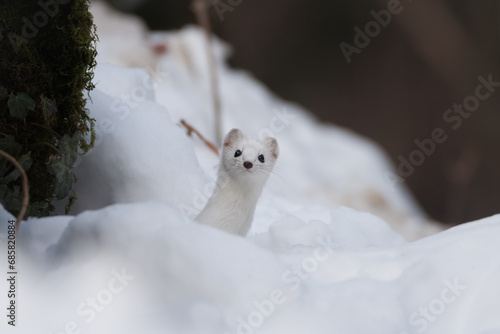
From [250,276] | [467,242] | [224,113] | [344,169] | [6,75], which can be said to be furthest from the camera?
[344,169]

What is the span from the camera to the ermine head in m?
2.48

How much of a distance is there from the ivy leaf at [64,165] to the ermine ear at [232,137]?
1.91 feet

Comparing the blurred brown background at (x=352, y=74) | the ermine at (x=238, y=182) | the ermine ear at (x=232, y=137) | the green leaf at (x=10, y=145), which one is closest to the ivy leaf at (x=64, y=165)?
the green leaf at (x=10, y=145)

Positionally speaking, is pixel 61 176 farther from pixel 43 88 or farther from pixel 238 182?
pixel 238 182

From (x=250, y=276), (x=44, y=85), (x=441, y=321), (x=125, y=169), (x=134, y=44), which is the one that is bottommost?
(x=134, y=44)

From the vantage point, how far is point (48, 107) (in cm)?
205

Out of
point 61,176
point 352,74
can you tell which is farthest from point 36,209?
point 352,74

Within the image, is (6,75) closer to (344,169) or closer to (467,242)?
(467,242)

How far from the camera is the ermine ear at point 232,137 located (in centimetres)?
254

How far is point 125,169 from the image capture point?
245 centimetres

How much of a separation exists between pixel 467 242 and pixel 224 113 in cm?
417

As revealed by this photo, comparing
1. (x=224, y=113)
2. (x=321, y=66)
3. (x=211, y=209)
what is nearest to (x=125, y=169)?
(x=211, y=209)

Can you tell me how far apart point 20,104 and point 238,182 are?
2.63ft

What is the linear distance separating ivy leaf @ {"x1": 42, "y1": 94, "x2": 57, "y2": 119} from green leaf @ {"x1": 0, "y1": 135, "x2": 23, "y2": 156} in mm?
117
